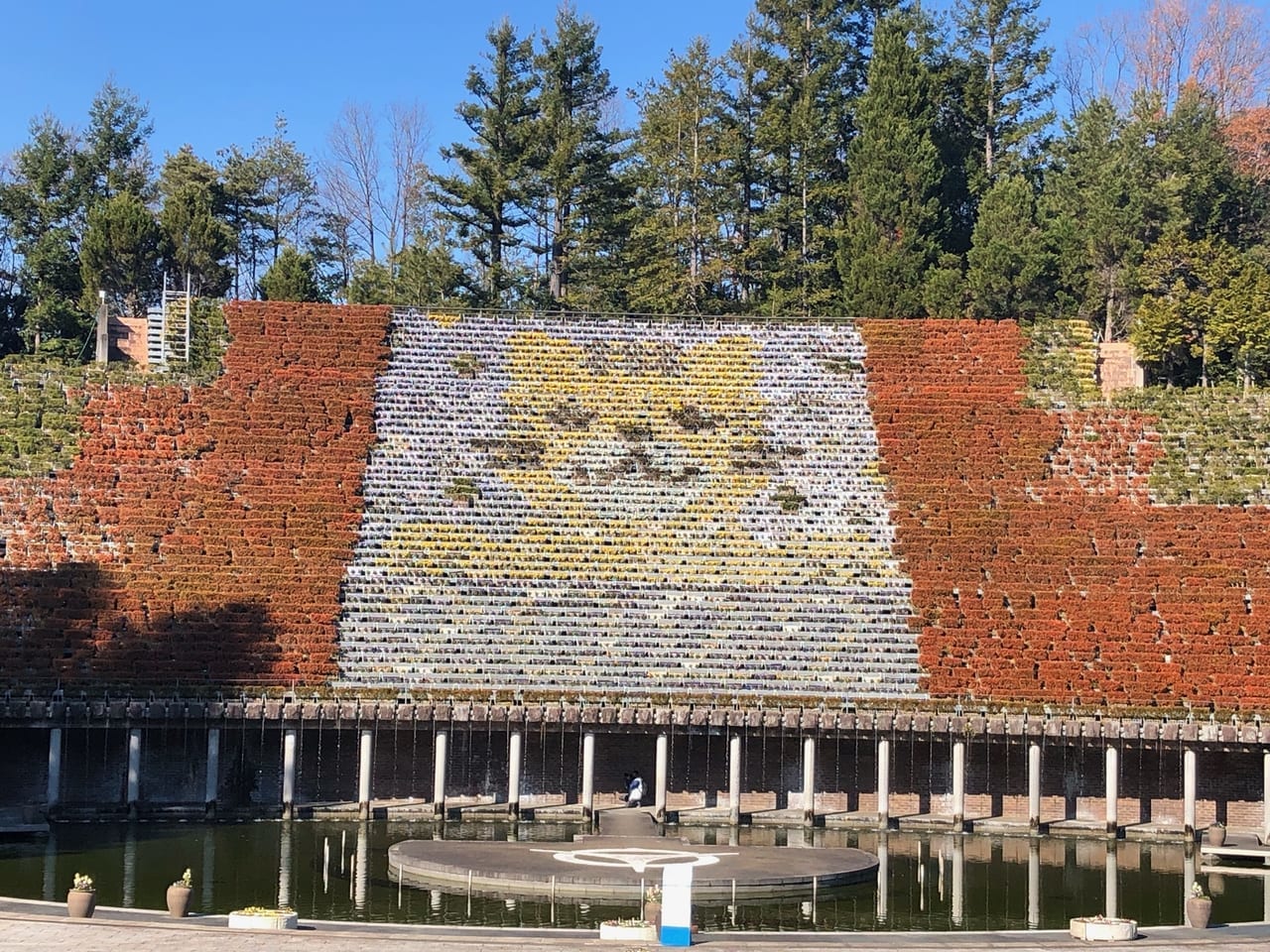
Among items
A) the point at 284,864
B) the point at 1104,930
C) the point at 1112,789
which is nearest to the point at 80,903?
the point at 284,864

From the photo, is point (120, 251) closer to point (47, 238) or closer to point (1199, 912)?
point (47, 238)

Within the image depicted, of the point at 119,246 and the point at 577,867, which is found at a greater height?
the point at 119,246

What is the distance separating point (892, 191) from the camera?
258 feet

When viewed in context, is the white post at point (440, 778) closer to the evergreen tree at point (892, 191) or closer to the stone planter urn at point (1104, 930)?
the stone planter urn at point (1104, 930)

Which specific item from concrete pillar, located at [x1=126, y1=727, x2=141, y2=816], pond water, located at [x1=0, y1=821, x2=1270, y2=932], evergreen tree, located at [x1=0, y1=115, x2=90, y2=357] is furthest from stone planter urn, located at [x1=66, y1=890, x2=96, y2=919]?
evergreen tree, located at [x1=0, y1=115, x2=90, y2=357]

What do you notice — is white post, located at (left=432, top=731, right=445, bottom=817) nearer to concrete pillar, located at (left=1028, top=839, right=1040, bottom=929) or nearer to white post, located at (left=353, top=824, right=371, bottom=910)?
white post, located at (left=353, top=824, right=371, bottom=910)

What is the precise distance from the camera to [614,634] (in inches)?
1957

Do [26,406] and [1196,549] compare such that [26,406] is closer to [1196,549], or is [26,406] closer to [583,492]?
[583,492]

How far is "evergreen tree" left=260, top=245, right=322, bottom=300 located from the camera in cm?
7919

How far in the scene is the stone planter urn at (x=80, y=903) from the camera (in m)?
28.4

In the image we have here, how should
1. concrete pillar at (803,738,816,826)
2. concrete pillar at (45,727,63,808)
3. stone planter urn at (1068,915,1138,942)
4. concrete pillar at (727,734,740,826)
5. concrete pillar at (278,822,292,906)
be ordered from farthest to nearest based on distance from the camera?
concrete pillar at (803,738,816,826), concrete pillar at (727,734,740,826), concrete pillar at (45,727,63,808), concrete pillar at (278,822,292,906), stone planter urn at (1068,915,1138,942)

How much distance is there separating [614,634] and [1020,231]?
36.5 metres

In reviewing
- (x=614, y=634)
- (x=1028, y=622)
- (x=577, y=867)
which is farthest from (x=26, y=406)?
(x=1028, y=622)

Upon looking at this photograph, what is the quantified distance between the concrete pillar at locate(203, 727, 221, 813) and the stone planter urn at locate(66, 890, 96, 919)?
1639cm
